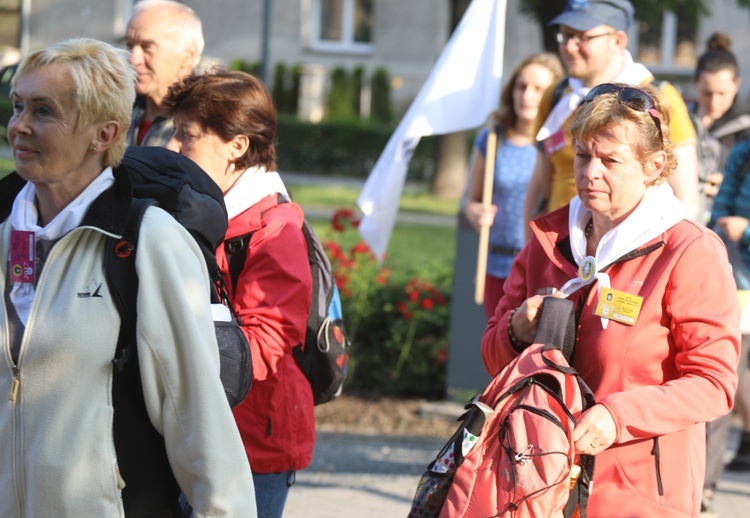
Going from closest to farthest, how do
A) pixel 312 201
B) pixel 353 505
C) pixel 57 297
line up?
1. pixel 57 297
2. pixel 353 505
3. pixel 312 201

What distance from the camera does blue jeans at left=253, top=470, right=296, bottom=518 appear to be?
342 centimetres

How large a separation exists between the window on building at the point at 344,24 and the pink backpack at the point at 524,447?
27.7 meters

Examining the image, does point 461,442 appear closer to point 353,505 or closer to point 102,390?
point 102,390

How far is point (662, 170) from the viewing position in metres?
3.15

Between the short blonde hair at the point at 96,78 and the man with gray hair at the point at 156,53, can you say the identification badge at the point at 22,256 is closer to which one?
the short blonde hair at the point at 96,78

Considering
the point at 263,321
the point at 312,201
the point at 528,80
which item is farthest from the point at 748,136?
the point at 312,201

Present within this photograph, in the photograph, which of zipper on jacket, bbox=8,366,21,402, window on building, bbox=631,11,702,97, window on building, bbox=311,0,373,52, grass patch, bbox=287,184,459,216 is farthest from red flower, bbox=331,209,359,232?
window on building, bbox=311,0,373,52

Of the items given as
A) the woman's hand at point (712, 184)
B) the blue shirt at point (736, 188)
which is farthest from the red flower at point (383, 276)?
the blue shirt at point (736, 188)

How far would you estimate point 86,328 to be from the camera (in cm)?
247

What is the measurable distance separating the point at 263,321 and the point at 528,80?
370 cm

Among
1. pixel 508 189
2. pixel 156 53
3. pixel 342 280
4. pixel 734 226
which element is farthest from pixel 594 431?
pixel 342 280

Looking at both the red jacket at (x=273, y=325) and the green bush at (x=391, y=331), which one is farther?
the green bush at (x=391, y=331)

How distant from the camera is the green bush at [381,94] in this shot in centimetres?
2861

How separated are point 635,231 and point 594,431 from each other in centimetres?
56
